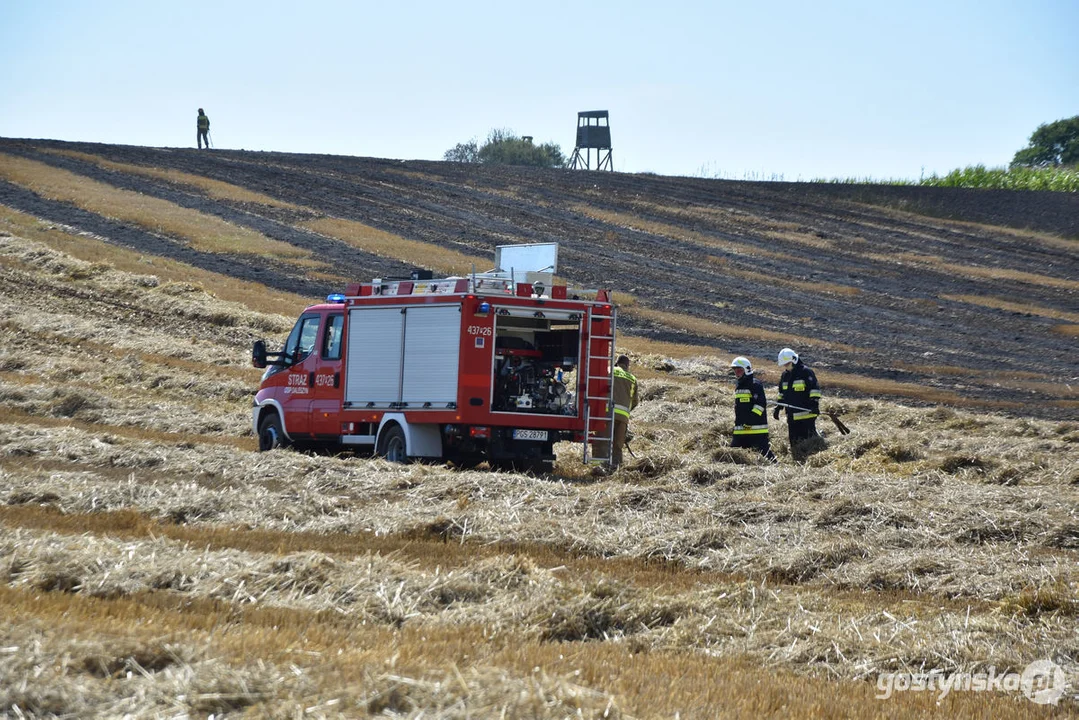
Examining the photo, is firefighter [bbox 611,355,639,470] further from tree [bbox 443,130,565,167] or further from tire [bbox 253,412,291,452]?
tree [bbox 443,130,565,167]

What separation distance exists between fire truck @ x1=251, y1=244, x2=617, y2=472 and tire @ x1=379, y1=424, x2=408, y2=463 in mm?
20

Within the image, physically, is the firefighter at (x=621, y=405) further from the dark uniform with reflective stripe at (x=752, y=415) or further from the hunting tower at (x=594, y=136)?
the hunting tower at (x=594, y=136)

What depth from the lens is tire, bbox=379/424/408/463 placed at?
57.2ft

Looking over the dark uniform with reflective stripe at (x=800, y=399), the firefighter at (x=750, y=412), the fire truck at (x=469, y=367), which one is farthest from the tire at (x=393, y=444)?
the dark uniform with reflective stripe at (x=800, y=399)

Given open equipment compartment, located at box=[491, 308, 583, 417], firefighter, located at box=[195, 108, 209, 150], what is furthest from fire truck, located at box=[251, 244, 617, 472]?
firefighter, located at box=[195, 108, 209, 150]

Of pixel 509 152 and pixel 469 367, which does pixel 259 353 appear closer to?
pixel 469 367

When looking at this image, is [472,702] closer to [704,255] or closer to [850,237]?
[704,255]

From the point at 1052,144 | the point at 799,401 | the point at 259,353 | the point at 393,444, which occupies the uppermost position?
the point at 1052,144

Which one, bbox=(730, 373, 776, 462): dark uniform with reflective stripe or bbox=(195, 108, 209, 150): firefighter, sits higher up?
bbox=(195, 108, 209, 150): firefighter

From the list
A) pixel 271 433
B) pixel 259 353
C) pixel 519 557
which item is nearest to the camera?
pixel 519 557

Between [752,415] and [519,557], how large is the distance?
8.75 meters

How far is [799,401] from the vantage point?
18109 mm

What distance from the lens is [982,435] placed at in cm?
2045

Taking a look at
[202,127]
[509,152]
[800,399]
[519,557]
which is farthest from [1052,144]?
[519,557]
